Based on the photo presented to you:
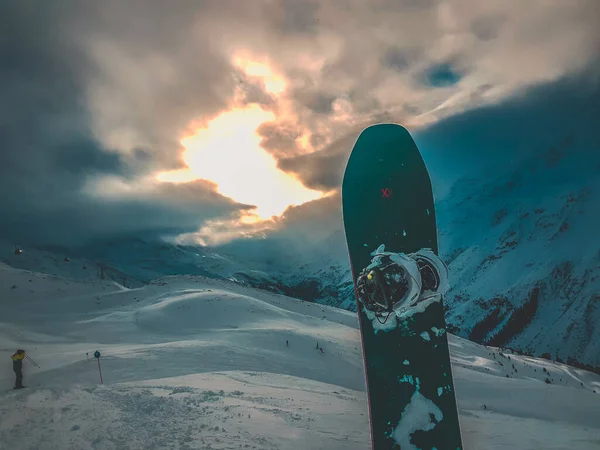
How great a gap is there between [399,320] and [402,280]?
1075 millimetres

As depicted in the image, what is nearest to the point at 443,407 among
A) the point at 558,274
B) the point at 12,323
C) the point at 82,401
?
the point at 82,401

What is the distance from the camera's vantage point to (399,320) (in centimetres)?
550

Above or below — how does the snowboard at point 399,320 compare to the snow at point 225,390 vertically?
A: above

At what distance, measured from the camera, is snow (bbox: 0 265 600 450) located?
6934mm

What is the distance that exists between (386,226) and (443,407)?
2.80 meters

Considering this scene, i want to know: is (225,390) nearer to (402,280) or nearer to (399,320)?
(399,320)

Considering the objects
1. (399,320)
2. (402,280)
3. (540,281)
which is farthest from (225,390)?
(540,281)

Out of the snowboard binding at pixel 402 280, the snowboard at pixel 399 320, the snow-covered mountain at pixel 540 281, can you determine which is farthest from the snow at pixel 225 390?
the snow-covered mountain at pixel 540 281

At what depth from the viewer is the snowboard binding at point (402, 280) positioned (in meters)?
4.72

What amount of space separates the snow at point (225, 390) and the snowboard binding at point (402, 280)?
1.68 meters

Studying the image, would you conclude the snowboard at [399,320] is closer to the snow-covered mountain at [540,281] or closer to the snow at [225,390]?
the snow at [225,390]

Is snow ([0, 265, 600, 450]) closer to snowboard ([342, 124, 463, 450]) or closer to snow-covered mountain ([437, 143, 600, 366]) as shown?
snowboard ([342, 124, 463, 450])

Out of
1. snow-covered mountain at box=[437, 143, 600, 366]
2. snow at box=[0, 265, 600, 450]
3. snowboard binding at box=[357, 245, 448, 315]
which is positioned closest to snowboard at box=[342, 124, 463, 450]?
snow at box=[0, 265, 600, 450]

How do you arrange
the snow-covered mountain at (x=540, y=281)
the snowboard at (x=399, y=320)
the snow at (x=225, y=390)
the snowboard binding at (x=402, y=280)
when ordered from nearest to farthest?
the snowboard binding at (x=402, y=280) < the snowboard at (x=399, y=320) < the snow at (x=225, y=390) < the snow-covered mountain at (x=540, y=281)
